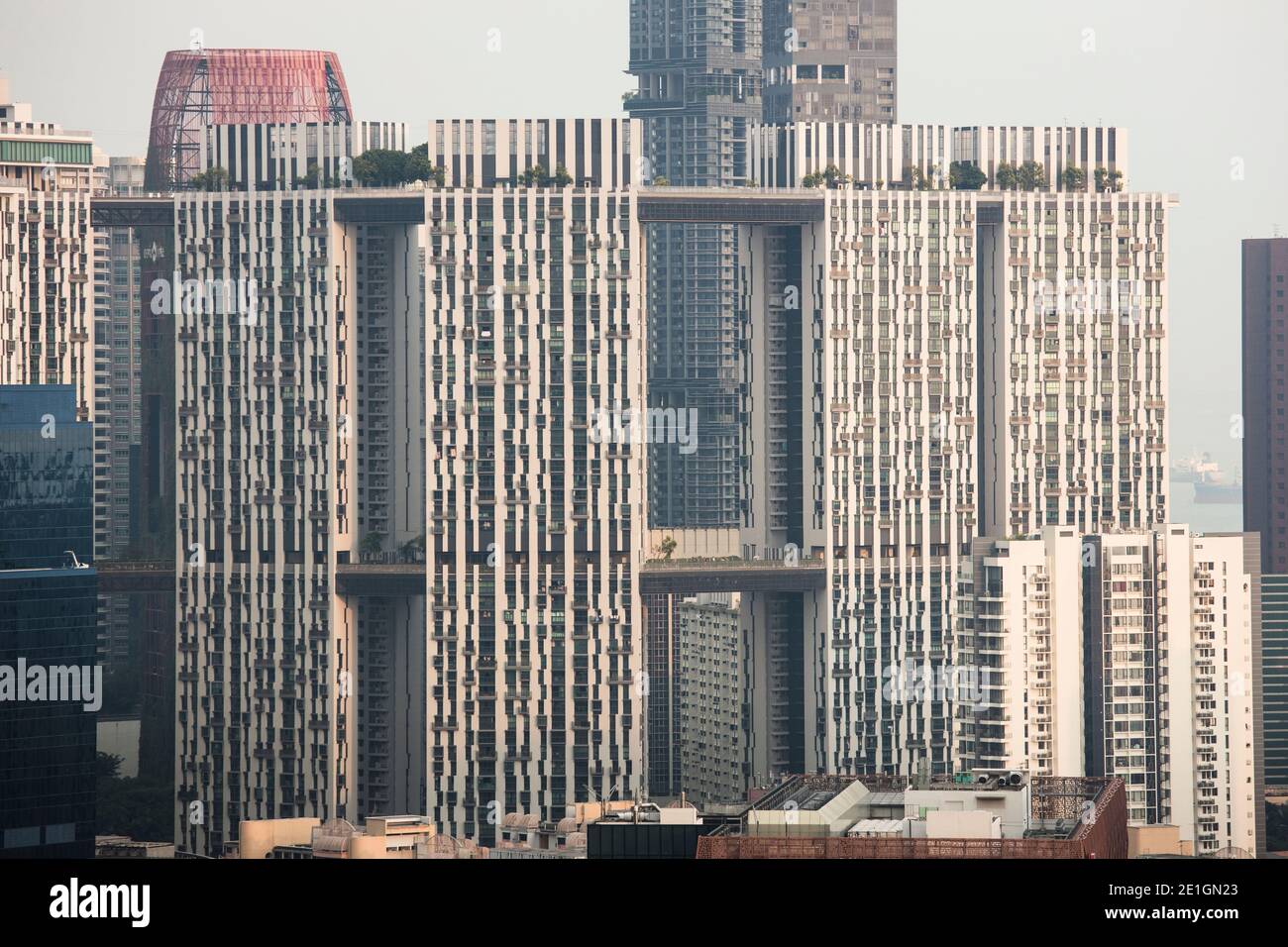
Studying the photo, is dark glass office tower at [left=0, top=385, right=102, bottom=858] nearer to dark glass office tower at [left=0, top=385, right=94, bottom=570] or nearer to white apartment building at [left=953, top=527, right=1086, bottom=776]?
dark glass office tower at [left=0, top=385, right=94, bottom=570]

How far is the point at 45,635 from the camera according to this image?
7402 inches

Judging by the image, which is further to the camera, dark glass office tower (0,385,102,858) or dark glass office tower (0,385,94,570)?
dark glass office tower (0,385,94,570)

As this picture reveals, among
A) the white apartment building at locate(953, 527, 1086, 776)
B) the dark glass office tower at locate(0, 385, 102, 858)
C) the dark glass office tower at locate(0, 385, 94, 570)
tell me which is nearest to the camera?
the dark glass office tower at locate(0, 385, 102, 858)

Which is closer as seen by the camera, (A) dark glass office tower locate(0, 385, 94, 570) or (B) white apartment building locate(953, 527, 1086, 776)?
(A) dark glass office tower locate(0, 385, 94, 570)

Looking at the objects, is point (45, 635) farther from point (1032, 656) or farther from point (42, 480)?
point (1032, 656)

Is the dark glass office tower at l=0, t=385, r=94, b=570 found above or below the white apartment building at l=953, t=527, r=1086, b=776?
above

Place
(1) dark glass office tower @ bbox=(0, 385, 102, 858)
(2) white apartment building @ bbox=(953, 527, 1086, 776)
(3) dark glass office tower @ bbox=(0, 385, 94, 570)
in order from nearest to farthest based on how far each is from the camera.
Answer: (1) dark glass office tower @ bbox=(0, 385, 102, 858) < (3) dark glass office tower @ bbox=(0, 385, 94, 570) < (2) white apartment building @ bbox=(953, 527, 1086, 776)

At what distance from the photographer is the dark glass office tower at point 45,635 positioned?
18475 cm

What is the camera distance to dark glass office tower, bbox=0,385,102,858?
185 meters

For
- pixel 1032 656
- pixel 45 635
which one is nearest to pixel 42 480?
pixel 45 635

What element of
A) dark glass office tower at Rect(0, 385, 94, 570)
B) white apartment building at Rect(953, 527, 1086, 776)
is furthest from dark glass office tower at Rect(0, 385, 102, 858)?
white apartment building at Rect(953, 527, 1086, 776)
